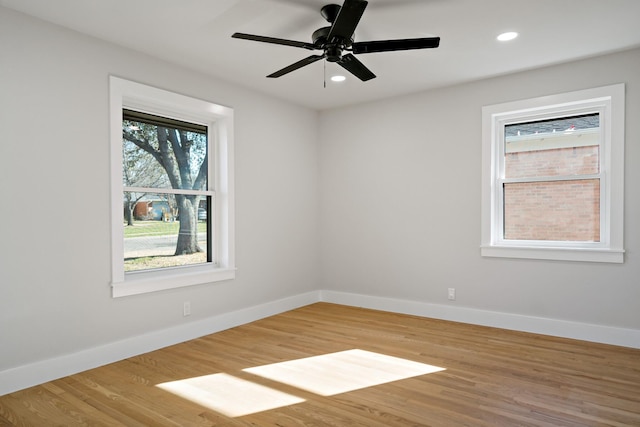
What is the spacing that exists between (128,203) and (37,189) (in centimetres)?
77

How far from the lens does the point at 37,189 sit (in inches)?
112

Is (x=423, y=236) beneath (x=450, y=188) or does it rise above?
beneath

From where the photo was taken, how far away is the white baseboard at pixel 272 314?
284 cm

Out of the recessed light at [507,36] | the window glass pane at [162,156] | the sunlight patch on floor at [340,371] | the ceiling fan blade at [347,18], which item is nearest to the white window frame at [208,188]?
the window glass pane at [162,156]

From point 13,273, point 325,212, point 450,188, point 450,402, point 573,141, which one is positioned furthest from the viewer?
point 325,212

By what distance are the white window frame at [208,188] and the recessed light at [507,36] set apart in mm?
2669

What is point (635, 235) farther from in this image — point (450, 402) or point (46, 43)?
point (46, 43)

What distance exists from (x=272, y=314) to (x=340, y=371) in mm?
1875

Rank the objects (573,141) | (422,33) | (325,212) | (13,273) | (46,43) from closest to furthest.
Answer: (13,273) < (46,43) < (422,33) < (573,141) < (325,212)

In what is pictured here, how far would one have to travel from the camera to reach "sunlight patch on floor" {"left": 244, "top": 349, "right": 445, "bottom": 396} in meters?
2.79

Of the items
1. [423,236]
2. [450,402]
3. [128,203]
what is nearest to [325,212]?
[423,236]

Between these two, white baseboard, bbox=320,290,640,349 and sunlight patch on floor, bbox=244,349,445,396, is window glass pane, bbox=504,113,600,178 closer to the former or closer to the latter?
white baseboard, bbox=320,290,640,349

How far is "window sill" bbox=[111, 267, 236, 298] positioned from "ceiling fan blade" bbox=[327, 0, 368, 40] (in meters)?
2.52

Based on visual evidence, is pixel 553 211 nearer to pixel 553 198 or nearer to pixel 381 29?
pixel 553 198
